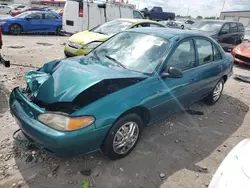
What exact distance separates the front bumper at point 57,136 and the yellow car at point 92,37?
14.0 ft

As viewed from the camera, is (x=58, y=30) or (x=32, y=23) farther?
(x=58, y=30)

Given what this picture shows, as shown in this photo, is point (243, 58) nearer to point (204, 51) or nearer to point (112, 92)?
point (204, 51)

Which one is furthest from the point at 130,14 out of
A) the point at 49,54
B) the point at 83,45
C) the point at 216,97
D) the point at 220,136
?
the point at 220,136

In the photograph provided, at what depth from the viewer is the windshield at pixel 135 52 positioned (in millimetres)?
3262

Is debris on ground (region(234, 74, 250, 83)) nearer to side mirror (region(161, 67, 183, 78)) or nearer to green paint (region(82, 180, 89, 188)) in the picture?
side mirror (region(161, 67, 183, 78))

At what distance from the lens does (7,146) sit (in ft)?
9.95

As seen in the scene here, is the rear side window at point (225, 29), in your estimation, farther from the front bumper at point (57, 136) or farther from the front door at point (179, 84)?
the front bumper at point (57, 136)

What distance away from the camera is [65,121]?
2.40 meters

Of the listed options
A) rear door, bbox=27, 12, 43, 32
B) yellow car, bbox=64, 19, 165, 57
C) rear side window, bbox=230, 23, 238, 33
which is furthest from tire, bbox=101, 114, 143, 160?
rear door, bbox=27, 12, 43, 32

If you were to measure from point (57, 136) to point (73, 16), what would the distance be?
1058cm

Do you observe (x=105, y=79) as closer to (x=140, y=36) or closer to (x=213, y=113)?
(x=140, y=36)

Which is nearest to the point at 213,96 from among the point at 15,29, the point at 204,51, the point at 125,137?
the point at 204,51

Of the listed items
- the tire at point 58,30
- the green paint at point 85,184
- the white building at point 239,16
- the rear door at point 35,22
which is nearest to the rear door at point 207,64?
the green paint at point 85,184

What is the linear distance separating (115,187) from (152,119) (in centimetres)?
109
